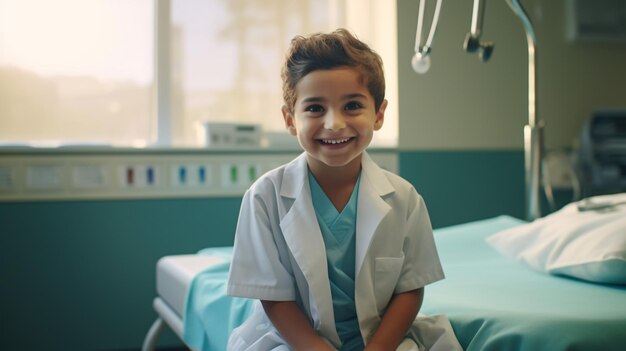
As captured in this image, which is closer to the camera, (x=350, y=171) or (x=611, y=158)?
A: (x=350, y=171)

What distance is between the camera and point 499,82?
270cm

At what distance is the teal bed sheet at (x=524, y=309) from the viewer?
854mm

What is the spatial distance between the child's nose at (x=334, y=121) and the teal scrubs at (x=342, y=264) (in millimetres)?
148

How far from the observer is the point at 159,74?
2479 mm

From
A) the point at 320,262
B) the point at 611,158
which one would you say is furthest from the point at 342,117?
the point at 611,158

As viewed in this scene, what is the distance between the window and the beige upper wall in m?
0.09

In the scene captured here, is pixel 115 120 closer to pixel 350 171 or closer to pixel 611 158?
pixel 350 171

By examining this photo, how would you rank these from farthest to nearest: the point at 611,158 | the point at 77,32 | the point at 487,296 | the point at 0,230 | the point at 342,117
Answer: the point at 611,158, the point at 77,32, the point at 0,230, the point at 487,296, the point at 342,117

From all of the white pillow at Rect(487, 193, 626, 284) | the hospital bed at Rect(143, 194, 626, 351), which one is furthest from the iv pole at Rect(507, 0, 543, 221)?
the white pillow at Rect(487, 193, 626, 284)

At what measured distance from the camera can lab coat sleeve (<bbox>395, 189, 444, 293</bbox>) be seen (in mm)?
963

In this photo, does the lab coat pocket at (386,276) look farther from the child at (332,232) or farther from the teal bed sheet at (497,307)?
the teal bed sheet at (497,307)

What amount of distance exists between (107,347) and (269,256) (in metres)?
1.62

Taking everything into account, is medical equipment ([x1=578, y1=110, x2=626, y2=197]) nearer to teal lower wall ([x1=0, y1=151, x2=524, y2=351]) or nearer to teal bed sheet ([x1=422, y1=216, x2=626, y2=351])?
teal bed sheet ([x1=422, y1=216, x2=626, y2=351])

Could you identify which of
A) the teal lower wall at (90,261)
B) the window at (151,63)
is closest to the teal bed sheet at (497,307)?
the teal lower wall at (90,261)
